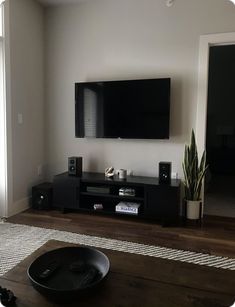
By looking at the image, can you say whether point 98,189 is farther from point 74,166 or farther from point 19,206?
point 19,206

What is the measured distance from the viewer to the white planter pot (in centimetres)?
314

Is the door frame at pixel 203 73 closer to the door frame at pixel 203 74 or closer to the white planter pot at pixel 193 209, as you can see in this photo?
the door frame at pixel 203 74

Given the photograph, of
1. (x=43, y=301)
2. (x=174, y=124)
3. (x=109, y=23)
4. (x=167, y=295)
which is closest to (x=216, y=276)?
(x=167, y=295)

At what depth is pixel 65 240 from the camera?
270cm

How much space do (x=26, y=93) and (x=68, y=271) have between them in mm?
2903

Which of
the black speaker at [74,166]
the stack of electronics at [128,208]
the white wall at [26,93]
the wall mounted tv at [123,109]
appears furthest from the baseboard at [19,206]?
the stack of electronics at [128,208]

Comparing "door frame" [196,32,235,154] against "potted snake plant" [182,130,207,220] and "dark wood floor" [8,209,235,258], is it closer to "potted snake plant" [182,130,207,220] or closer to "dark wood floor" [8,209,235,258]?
"potted snake plant" [182,130,207,220]

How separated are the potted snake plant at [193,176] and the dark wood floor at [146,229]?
0.62ft

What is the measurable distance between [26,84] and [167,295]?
3.25m

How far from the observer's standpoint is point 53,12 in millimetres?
3861

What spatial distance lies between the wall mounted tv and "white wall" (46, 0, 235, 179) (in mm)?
178

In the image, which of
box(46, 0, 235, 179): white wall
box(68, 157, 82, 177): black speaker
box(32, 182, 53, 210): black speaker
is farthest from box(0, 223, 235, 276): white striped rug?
box(46, 0, 235, 179): white wall

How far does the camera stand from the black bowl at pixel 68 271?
1.01m

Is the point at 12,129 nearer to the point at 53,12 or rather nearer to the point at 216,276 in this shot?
the point at 53,12
